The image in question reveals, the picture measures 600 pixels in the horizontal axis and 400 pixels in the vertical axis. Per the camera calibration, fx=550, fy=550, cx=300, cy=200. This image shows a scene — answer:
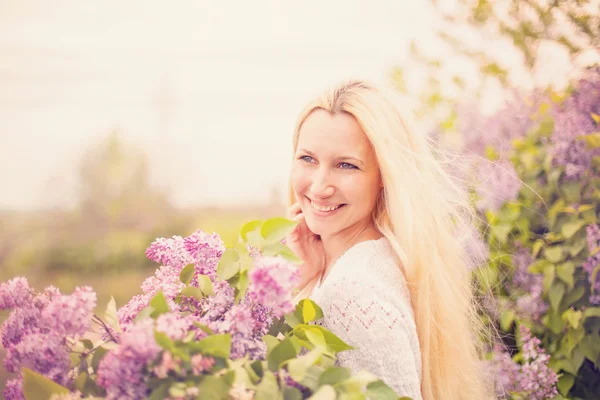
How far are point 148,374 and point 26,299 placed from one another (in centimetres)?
32

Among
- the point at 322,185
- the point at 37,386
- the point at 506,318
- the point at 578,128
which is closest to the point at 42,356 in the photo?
the point at 37,386

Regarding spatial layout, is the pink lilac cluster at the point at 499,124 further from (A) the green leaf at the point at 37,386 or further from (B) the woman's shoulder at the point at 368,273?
(A) the green leaf at the point at 37,386

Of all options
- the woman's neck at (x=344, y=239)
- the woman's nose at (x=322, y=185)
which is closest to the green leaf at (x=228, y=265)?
the woman's nose at (x=322, y=185)

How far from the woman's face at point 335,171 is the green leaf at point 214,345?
0.71 metres

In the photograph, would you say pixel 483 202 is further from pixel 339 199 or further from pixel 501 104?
pixel 339 199

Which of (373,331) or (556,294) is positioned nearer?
(373,331)

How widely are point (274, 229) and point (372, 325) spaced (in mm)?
371

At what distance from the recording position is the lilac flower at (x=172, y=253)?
124cm

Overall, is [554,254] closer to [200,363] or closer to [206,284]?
[206,284]

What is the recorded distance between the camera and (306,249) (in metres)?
1.86

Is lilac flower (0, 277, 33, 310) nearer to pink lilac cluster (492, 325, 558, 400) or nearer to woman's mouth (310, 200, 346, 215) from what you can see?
woman's mouth (310, 200, 346, 215)

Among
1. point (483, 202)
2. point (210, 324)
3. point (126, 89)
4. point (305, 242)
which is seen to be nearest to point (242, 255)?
point (210, 324)

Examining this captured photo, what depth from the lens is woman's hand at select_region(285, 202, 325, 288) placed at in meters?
1.84

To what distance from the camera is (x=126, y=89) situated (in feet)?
20.5
